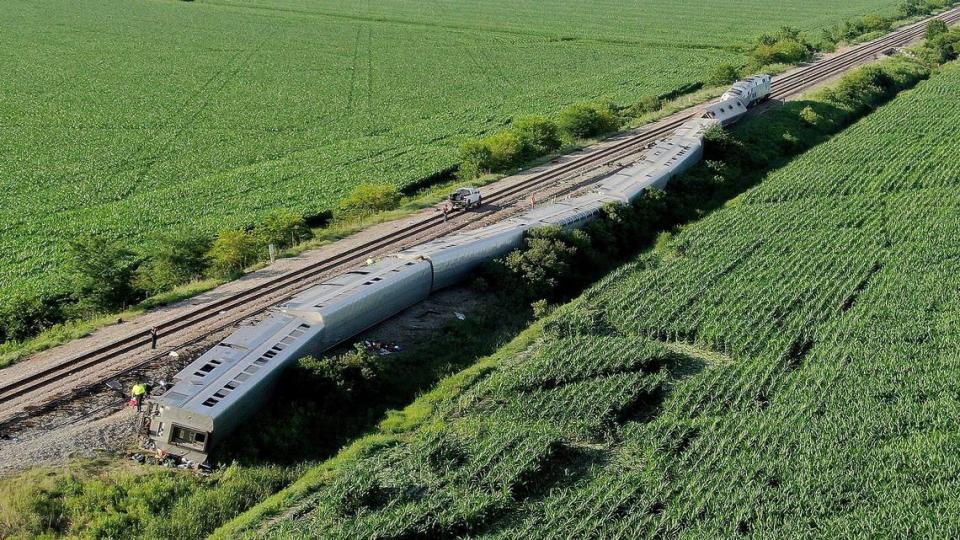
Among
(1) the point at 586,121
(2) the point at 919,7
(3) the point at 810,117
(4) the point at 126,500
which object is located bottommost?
(4) the point at 126,500

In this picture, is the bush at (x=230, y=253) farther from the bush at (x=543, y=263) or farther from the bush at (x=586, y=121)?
the bush at (x=586, y=121)

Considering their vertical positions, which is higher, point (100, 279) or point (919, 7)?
point (919, 7)

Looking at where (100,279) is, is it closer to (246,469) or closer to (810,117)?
(246,469)

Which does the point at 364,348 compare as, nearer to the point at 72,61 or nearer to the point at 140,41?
the point at 72,61

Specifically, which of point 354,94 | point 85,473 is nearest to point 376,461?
point 85,473

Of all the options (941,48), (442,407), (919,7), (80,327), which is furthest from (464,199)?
(919,7)

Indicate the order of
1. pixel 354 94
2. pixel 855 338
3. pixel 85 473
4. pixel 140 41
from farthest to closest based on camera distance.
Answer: pixel 140 41
pixel 354 94
pixel 855 338
pixel 85 473

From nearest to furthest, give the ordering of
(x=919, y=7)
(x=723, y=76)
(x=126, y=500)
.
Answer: (x=126, y=500) → (x=723, y=76) → (x=919, y=7)

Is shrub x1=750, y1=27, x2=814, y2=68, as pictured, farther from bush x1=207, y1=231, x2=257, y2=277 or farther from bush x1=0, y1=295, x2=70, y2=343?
bush x1=0, y1=295, x2=70, y2=343
